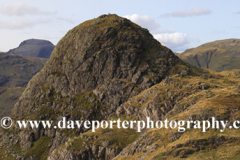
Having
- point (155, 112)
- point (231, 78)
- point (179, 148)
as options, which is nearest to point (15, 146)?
point (155, 112)

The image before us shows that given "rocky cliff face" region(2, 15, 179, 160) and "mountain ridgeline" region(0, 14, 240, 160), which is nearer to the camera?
"mountain ridgeline" region(0, 14, 240, 160)

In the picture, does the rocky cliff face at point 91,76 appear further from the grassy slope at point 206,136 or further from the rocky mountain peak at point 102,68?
the grassy slope at point 206,136

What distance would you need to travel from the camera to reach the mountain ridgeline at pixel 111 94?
102 meters

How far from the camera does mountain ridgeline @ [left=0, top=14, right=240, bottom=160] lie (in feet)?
335

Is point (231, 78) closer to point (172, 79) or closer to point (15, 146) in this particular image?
point (172, 79)

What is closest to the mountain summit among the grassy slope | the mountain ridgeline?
the mountain ridgeline

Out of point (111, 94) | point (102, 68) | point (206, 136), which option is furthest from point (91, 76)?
point (206, 136)

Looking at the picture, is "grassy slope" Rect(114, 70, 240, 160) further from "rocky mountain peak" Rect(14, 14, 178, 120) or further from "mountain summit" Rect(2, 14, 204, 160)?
"rocky mountain peak" Rect(14, 14, 178, 120)

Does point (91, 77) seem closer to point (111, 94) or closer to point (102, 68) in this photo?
point (102, 68)

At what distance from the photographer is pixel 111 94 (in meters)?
158

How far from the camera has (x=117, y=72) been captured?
167250 millimetres

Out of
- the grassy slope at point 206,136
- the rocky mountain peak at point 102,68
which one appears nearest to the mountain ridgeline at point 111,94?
the rocky mountain peak at point 102,68

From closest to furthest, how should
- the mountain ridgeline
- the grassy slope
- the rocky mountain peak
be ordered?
the grassy slope < the mountain ridgeline < the rocky mountain peak

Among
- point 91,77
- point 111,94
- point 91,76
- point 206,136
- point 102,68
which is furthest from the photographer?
point 102,68
